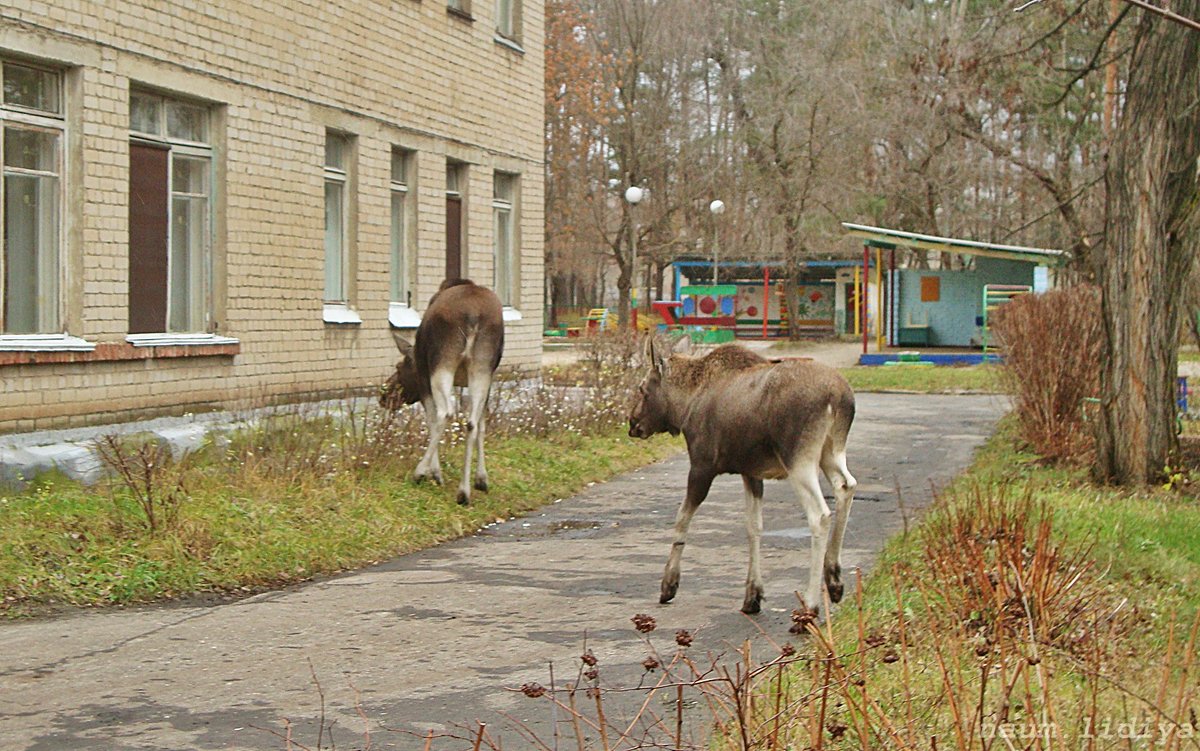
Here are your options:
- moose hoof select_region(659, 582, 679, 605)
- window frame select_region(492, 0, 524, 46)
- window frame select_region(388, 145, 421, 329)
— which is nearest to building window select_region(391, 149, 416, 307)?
window frame select_region(388, 145, 421, 329)

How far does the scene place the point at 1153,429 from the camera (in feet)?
44.3

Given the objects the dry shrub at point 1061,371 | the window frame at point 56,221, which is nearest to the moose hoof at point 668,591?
the window frame at point 56,221

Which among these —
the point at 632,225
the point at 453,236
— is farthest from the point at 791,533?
the point at 632,225

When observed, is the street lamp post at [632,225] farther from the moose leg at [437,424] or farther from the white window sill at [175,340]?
the moose leg at [437,424]

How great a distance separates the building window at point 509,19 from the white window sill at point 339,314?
21.0 ft

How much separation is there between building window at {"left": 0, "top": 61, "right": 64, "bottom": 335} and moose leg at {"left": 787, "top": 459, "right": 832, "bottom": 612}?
7.61 meters

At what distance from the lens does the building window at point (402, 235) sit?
68.1 ft

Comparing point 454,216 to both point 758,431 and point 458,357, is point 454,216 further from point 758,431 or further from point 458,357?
point 758,431

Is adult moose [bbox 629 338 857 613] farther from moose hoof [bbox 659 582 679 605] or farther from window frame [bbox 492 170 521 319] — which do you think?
window frame [bbox 492 170 521 319]

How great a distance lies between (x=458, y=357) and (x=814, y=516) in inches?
220

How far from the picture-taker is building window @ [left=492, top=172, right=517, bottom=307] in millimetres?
24188

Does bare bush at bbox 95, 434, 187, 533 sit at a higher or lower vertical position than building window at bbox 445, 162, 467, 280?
lower

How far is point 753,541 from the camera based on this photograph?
9109 mm

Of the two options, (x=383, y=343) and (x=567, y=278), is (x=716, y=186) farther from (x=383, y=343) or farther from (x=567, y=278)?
(x=383, y=343)
